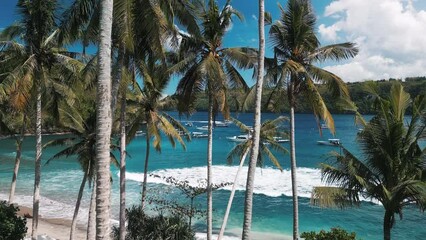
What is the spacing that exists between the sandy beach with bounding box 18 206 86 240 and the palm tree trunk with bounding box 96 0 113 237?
51.8 feet

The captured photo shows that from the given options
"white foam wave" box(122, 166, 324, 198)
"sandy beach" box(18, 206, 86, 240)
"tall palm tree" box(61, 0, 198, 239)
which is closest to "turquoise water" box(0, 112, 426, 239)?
"white foam wave" box(122, 166, 324, 198)

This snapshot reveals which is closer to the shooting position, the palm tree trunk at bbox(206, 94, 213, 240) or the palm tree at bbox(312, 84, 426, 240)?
the palm tree at bbox(312, 84, 426, 240)

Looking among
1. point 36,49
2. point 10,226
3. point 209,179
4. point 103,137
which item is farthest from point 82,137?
point 103,137

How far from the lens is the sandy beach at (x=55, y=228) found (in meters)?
20.9

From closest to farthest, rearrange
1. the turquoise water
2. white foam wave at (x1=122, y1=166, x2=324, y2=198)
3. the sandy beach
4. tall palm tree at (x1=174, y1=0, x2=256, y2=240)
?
tall palm tree at (x1=174, y1=0, x2=256, y2=240) < the sandy beach < the turquoise water < white foam wave at (x1=122, y1=166, x2=324, y2=198)

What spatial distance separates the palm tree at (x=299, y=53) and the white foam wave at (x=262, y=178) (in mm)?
21952

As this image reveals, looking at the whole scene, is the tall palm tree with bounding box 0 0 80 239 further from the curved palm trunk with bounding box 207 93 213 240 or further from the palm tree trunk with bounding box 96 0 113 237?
the palm tree trunk with bounding box 96 0 113 237

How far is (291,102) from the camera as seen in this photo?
12.8 meters

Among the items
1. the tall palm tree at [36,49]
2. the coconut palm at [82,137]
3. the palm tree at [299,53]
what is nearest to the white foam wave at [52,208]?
the coconut palm at [82,137]

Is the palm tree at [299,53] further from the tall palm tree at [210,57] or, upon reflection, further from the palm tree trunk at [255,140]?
the palm tree trunk at [255,140]

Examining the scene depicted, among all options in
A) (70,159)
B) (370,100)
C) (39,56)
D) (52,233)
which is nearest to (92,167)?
(39,56)

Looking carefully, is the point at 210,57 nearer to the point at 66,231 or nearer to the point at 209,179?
the point at 209,179

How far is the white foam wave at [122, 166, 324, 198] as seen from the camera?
118 feet

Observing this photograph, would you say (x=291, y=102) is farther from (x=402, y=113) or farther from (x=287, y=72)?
(x=402, y=113)
